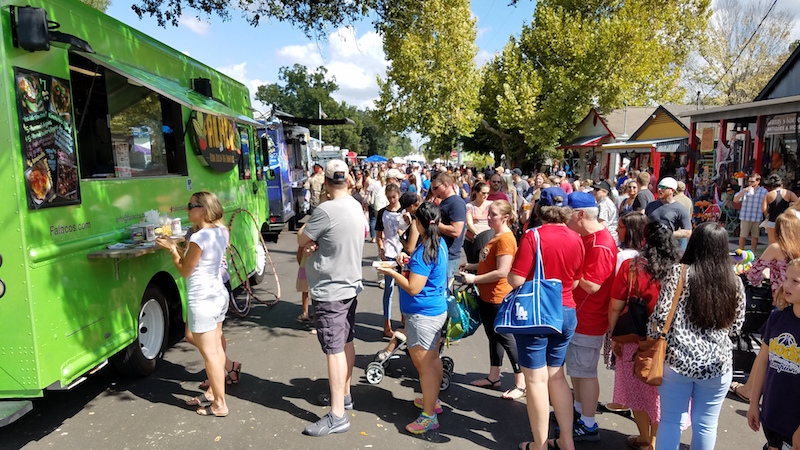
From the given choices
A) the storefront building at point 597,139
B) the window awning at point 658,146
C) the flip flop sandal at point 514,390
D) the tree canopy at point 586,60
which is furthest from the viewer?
the storefront building at point 597,139

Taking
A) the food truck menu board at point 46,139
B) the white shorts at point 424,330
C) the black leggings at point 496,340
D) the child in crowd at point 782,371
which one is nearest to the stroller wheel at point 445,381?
the black leggings at point 496,340

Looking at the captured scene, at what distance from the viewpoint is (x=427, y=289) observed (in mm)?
3762

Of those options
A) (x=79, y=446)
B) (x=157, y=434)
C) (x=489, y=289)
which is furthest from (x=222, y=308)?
(x=489, y=289)

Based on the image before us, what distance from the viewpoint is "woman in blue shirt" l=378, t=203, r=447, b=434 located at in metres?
3.70

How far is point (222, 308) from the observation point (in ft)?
13.5

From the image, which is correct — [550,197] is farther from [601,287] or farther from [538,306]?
[538,306]

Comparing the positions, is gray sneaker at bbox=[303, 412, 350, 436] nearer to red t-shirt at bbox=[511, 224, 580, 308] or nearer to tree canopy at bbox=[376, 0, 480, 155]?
red t-shirt at bbox=[511, 224, 580, 308]

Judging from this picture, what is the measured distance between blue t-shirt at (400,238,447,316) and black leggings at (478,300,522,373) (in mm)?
821

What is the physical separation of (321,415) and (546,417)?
1.82 m

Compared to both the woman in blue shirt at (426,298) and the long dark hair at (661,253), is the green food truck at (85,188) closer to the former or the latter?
the woman in blue shirt at (426,298)

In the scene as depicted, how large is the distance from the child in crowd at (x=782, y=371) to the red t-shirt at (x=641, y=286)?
0.62 m

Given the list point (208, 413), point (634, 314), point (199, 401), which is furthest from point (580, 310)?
point (199, 401)

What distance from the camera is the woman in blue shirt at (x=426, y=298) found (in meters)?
3.70

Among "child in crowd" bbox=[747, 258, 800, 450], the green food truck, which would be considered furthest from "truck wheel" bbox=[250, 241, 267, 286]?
"child in crowd" bbox=[747, 258, 800, 450]
